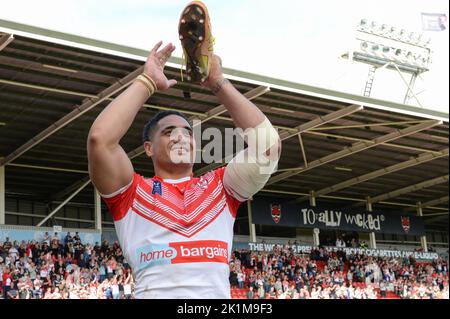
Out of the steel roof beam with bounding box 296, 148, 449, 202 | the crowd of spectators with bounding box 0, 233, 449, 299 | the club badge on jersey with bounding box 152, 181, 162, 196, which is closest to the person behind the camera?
the club badge on jersey with bounding box 152, 181, 162, 196

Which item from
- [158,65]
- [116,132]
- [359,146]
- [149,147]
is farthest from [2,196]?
[116,132]

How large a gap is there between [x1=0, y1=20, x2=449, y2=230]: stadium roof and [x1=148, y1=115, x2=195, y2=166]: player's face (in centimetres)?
1316

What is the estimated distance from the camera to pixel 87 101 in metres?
19.2

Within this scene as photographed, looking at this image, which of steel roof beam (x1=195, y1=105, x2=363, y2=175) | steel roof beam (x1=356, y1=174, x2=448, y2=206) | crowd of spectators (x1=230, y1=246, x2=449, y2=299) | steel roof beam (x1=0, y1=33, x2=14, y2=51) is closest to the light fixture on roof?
steel roof beam (x1=356, y1=174, x2=448, y2=206)

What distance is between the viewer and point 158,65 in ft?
9.46

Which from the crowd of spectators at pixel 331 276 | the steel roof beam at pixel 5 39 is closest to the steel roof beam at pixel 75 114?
the steel roof beam at pixel 5 39

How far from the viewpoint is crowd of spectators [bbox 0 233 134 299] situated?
61.3ft

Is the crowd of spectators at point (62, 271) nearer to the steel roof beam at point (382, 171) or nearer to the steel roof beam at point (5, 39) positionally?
the steel roof beam at point (5, 39)

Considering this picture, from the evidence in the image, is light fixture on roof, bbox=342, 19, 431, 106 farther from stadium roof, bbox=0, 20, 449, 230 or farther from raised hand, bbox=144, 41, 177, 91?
raised hand, bbox=144, 41, 177, 91

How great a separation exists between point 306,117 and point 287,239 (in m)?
10.6

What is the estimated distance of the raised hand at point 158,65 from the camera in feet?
9.32
